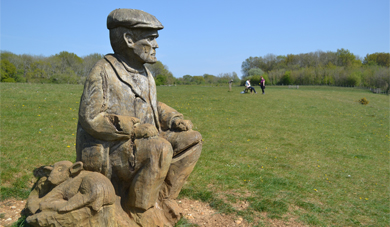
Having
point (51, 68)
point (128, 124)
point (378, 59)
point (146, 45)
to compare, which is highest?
point (378, 59)

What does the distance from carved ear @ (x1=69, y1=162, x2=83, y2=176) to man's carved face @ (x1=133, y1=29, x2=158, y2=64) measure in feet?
5.41

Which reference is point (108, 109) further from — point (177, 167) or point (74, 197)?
point (177, 167)

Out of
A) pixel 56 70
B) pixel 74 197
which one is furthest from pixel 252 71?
pixel 74 197

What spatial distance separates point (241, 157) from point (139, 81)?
19.5 ft

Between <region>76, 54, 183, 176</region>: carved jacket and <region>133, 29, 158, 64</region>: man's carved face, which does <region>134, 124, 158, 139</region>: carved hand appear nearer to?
<region>76, 54, 183, 176</region>: carved jacket

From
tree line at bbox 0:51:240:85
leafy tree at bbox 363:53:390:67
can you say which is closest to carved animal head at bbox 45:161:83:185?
tree line at bbox 0:51:240:85

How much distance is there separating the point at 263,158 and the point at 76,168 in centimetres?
680

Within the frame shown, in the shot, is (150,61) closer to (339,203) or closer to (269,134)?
(339,203)

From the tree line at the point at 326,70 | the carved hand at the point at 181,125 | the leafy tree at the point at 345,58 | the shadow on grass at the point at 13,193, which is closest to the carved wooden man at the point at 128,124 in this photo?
the carved hand at the point at 181,125

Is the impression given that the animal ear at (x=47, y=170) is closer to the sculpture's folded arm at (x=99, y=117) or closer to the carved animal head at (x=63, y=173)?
the carved animal head at (x=63, y=173)

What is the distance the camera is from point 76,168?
3840mm

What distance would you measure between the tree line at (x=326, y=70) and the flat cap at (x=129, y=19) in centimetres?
5130

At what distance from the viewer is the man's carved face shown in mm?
4156

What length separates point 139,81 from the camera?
4254mm
